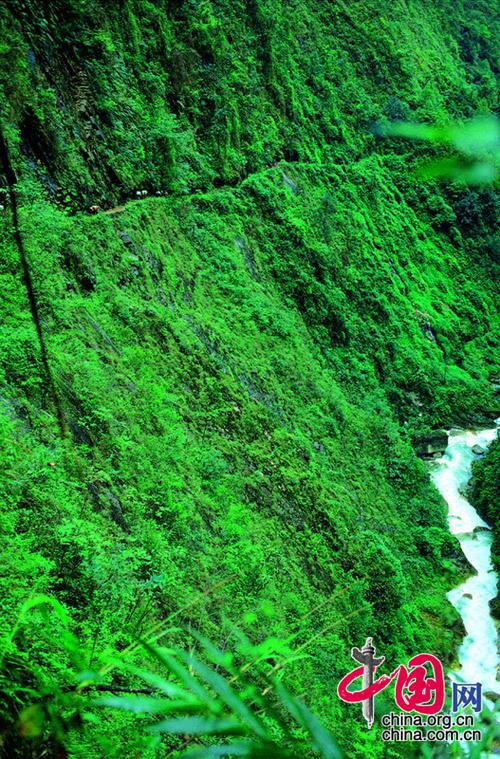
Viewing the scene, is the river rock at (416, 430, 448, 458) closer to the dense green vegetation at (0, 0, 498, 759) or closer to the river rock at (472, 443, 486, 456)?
the dense green vegetation at (0, 0, 498, 759)

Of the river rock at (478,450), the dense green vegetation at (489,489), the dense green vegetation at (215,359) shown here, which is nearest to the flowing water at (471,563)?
the river rock at (478,450)

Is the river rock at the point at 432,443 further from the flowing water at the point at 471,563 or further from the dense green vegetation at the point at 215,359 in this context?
the dense green vegetation at the point at 215,359

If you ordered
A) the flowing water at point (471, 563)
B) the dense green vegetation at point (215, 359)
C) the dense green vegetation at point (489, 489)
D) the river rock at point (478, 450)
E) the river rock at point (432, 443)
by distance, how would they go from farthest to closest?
the river rock at point (478, 450), the river rock at point (432, 443), the dense green vegetation at point (489, 489), the flowing water at point (471, 563), the dense green vegetation at point (215, 359)

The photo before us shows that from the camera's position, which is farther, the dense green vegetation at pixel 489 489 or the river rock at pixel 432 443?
the river rock at pixel 432 443

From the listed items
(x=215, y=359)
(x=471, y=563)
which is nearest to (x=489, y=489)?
(x=471, y=563)

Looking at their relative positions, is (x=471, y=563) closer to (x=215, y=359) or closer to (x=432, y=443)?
(x=432, y=443)

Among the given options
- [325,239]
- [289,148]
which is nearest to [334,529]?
[325,239]

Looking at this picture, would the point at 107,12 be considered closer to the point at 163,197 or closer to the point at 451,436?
the point at 163,197
